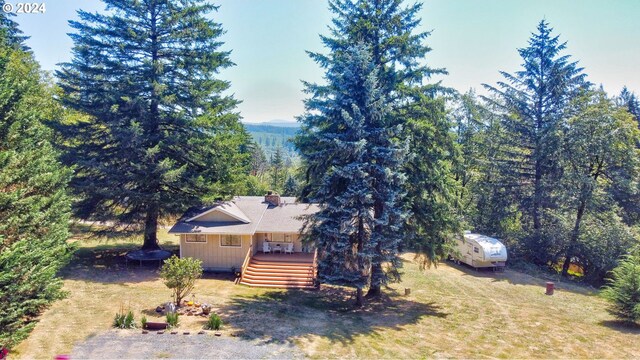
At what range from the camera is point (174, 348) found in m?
11.7

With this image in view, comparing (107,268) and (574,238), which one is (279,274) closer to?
(107,268)

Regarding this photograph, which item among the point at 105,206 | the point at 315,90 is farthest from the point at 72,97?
the point at 315,90

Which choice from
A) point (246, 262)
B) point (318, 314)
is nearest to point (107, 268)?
point (246, 262)

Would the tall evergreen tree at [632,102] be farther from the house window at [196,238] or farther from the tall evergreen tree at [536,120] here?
the house window at [196,238]

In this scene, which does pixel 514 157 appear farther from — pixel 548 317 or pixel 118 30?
pixel 118 30

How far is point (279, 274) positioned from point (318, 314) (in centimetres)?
554

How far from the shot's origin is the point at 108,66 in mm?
22219

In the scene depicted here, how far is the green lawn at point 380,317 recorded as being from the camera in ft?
43.1

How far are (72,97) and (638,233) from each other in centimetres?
3797

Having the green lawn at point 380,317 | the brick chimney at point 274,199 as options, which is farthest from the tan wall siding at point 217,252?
the brick chimney at point 274,199

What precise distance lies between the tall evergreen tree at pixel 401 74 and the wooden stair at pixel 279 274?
17.9ft

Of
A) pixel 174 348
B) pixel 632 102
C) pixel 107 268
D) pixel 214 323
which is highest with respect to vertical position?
pixel 632 102

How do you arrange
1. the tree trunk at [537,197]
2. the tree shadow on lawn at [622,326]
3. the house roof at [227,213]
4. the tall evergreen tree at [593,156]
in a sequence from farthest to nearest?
the tree trunk at [537,197], the tall evergreen tree at [593,156], the house roof at [227,213], the tree shadow on lawn at [622,326]

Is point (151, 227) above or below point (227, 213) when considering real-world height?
below
